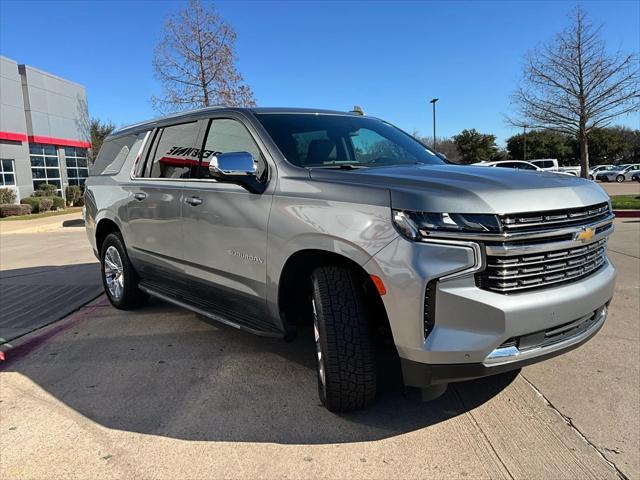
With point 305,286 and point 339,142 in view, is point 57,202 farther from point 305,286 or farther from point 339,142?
point 305,286

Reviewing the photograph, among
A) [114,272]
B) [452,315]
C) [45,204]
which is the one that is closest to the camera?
[452,315]

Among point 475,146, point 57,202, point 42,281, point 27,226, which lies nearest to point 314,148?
point 42,281

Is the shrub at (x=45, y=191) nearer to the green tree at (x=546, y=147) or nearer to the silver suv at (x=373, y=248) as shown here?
the silver suv at (x=373, y=248)

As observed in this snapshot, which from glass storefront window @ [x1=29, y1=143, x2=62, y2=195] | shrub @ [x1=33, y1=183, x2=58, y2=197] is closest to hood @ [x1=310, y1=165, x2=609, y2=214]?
shrub @ [x1=33, y1=183, x2=58, y2=197]

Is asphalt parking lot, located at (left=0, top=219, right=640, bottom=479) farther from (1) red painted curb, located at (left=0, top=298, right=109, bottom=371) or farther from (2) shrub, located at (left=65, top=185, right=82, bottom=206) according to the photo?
(2) shrub, located at (left=65, top=185, right=82, bottom=206)

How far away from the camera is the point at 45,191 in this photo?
83.8ft

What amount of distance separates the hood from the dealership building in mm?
25487

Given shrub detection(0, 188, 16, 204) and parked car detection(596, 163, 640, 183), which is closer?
shrub detection(0, 188, 16, 204)

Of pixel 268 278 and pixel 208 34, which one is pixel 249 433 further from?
pixel 208 34

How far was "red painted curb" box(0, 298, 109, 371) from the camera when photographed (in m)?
4.19

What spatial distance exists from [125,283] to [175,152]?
1663mm

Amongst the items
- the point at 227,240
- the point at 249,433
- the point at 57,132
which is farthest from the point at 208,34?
the point at 249,433

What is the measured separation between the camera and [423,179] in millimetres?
2725

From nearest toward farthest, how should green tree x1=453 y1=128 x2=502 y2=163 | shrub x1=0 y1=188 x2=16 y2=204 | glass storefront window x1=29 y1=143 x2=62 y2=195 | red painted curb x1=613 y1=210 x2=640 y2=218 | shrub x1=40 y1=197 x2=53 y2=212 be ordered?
red painted curb x1=613 y1=210 x2=640 y2=218, shrub x1=0 y1=188 x2=16 y2=204, shrub x1=40 y1=197 x2=53 y2=212, glass storefront window x1=29 y1=143 x2=62 y2=195, green tree x1=453 y1=128 x2=502 y2=163
